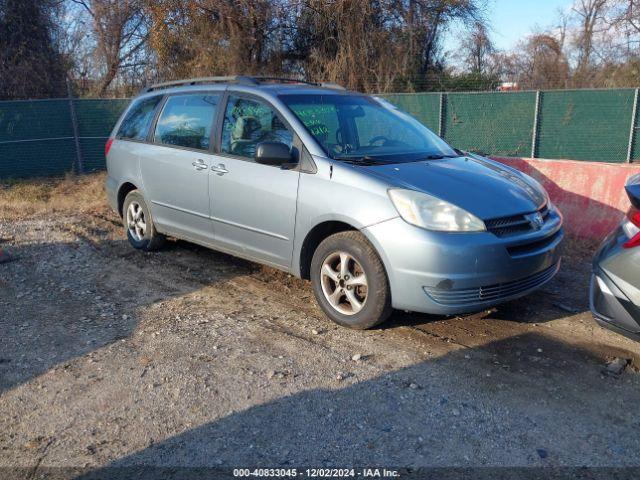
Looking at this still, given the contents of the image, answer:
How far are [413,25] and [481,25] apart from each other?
2.83m

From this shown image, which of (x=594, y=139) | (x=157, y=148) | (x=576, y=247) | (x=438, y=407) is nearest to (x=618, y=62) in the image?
(x=594, y=139)

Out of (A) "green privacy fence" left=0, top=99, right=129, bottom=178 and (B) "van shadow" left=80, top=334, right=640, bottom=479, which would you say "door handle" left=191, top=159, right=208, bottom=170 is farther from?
(A) "green privacy fence" left=0, top=99, right=129, bottom=178

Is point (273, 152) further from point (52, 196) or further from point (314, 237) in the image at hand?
point (52, 196)

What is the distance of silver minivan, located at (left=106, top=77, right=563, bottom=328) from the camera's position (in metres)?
4.11

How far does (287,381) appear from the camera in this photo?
3.75m

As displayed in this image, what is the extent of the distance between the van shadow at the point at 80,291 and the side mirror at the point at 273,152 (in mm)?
1568

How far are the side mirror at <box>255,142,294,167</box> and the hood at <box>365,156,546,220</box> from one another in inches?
26.6

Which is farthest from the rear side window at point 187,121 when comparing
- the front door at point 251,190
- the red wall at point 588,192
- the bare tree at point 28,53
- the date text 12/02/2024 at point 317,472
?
the bare tree at point 28,53

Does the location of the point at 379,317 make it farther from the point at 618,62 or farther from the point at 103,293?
the point at 618,62

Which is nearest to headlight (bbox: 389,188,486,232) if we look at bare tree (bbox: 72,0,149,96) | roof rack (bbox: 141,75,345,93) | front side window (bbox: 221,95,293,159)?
front side window (bbox: 221,95,293,159)

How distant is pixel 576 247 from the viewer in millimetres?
6629

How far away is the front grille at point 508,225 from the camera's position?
13.6ft

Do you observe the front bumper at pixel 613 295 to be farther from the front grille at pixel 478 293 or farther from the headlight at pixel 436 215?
the headlight at pixel 436 215

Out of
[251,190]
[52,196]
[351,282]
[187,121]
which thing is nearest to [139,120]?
[187,121]
